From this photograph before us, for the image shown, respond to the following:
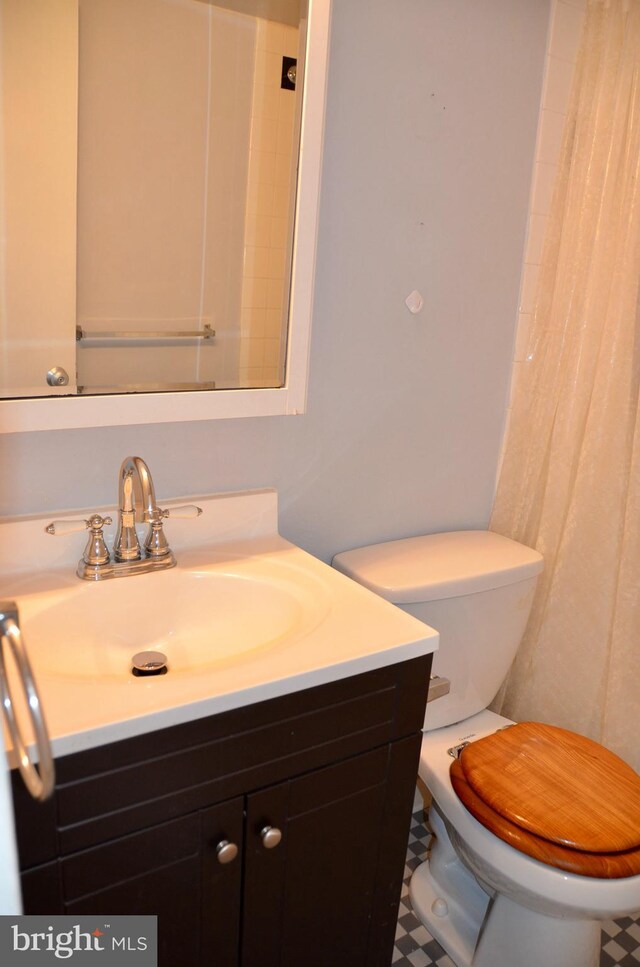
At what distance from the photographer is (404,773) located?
49.1 inches

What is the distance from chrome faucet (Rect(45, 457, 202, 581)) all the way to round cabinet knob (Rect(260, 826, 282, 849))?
0.44 metres

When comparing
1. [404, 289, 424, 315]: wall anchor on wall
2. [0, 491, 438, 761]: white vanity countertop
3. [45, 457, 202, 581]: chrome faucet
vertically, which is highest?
[404, 289, 424, 315]: wall anchor on wall

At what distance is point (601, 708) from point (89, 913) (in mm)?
1275

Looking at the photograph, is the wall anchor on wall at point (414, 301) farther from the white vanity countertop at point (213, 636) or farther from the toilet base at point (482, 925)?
the toilet base at point (482, 925)

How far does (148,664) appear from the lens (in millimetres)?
1196

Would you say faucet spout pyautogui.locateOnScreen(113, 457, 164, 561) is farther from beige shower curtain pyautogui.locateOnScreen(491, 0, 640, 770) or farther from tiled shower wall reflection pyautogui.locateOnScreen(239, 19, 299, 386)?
beige shower curtain pyautogui.locateOnScreen(491, 0, 640, 770)

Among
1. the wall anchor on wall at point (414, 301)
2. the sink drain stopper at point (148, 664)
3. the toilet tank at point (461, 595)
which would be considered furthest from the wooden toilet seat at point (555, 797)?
the wall anchor on wall at point (414, 301)

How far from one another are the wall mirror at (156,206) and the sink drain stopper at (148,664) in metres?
0.36

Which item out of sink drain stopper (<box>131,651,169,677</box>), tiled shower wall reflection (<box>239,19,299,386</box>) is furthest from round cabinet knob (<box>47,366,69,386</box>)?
sink drain stopper (<box>131,651,169,677</box>)

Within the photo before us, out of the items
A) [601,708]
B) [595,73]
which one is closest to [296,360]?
[595,73]

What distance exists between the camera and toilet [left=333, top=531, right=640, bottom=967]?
133 cm

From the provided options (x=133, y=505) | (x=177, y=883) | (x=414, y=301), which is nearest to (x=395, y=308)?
(x=414, y=301)

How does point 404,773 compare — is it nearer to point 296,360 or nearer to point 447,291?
point 296,360

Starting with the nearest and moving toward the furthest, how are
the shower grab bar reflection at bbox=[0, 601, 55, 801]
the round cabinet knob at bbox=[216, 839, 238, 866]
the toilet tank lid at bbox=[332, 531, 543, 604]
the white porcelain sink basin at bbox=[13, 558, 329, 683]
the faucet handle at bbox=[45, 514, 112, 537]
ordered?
1. the shower grab bar reflection at bbox=[0, 601, 55, 801]
2. the round cabinet knob at bbox=[216, 839, 238, 866]
3. the white porcelain sink basin at bbox=[13, 558, 329, 683]
4. the faucet handle at bbox=[45, 514, 112, 537]
5. the toilet tank lid at bbox=[332, 531, 543, 604]
